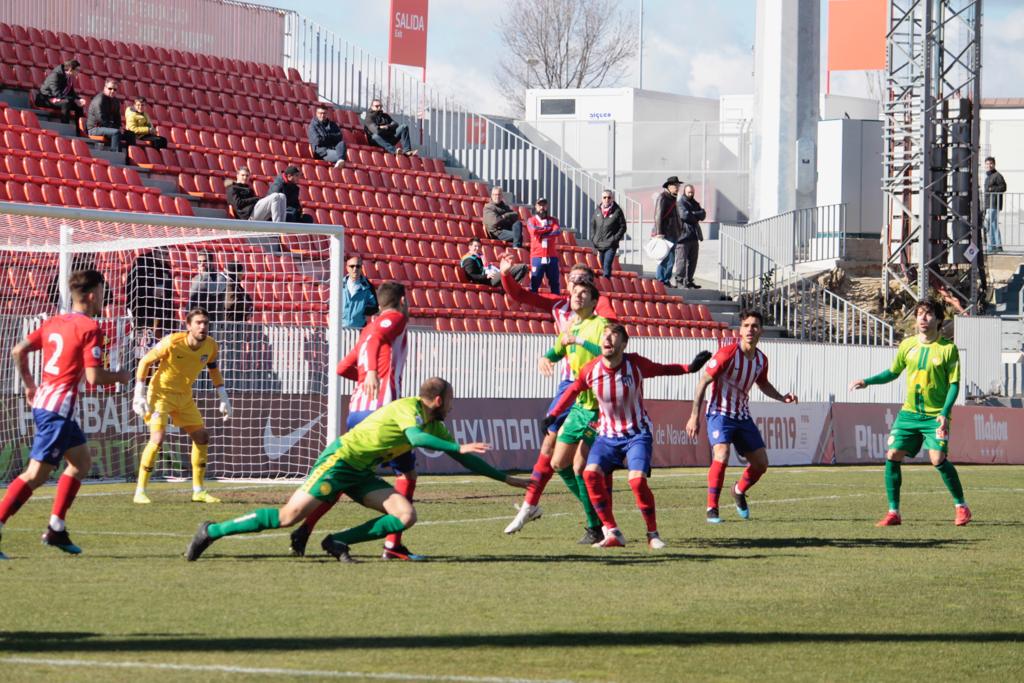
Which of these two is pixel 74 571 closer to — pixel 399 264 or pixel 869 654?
pixel 869 654

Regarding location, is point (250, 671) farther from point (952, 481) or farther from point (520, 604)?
point (952, 481)

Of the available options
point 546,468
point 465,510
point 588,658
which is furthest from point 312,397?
point 588,658

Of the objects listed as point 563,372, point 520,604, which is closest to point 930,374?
point 563,372

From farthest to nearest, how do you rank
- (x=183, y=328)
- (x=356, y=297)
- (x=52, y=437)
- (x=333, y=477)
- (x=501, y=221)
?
(x=501, y=221) < (x=356, y=297) < (x=183, y=328) < (x=52, y=437) < (x=333, y=477)

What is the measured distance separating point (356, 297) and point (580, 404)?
1060 centimetres

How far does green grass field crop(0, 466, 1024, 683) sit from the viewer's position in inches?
287

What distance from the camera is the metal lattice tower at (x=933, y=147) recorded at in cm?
3325

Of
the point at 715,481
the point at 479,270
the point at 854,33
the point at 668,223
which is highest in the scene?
the point at 854,33

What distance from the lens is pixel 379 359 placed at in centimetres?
1212

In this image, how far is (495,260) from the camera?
29281 millimetres

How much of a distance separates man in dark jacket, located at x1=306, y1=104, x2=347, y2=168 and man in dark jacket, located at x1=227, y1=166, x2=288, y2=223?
3920 millimetres

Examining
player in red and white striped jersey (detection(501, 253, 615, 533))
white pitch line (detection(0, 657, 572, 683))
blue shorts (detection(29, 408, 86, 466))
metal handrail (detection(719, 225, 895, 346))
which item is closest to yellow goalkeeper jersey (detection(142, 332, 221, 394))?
player in red and white striped jersey (detection(501, 253, 615, 533))

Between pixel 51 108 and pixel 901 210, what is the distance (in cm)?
1763

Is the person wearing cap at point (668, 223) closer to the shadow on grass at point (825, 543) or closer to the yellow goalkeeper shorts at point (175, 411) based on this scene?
the yellow goalkeeper shorts at point (175, 411)
